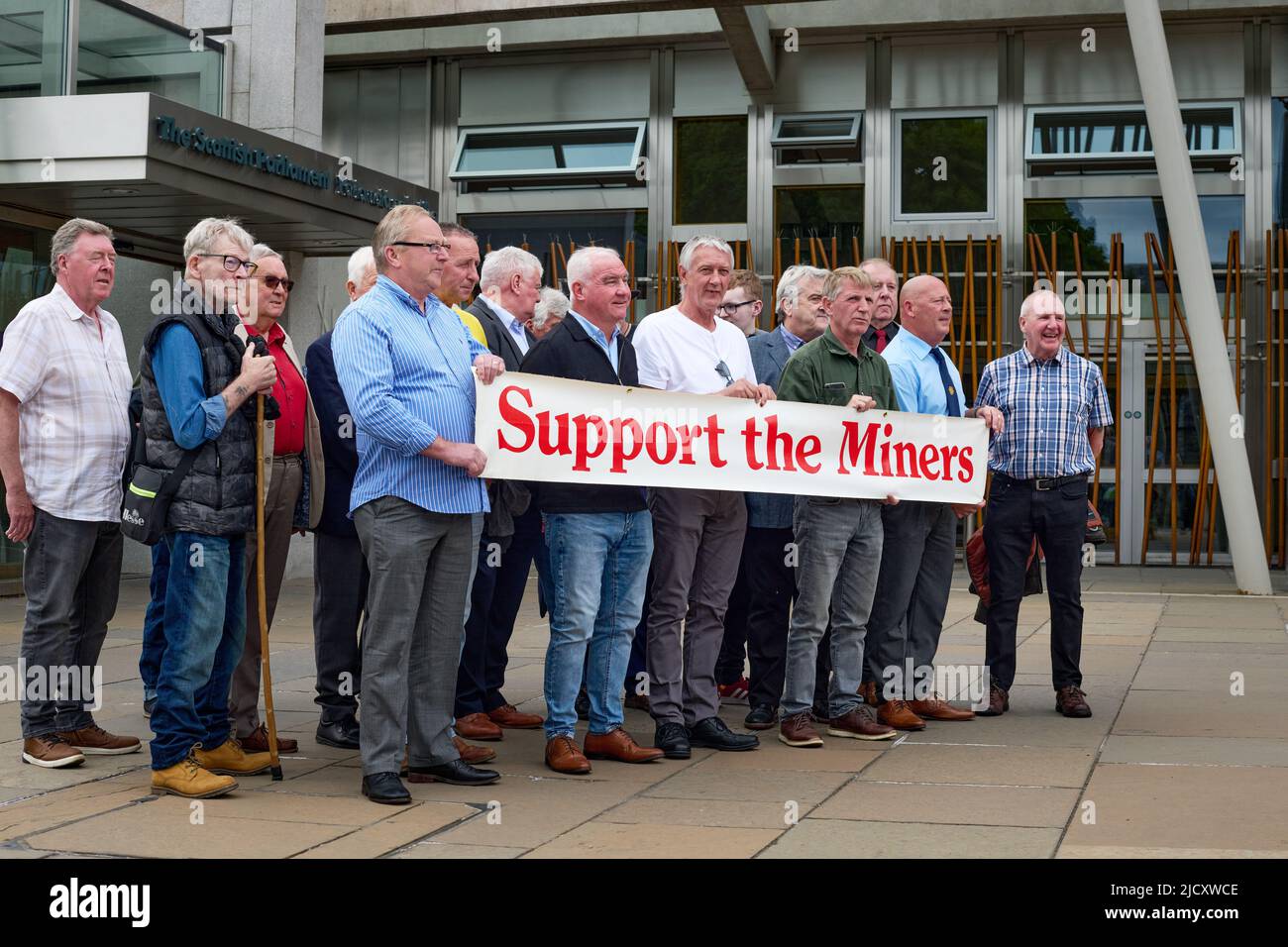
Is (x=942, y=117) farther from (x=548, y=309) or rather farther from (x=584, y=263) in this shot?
(x=584, y=263)

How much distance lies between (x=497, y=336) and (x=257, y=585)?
1.58 m

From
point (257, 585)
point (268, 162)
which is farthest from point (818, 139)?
point (257, 585)

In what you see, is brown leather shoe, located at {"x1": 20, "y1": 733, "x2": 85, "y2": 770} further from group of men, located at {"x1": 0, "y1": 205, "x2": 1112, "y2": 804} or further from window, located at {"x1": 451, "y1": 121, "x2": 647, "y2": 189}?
Result: window, located at {"x1": 451, "y1": 121, "x2": 647, "y2": 189}

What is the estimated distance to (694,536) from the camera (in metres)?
6.20

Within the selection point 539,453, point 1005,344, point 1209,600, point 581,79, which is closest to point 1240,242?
point 1005,344

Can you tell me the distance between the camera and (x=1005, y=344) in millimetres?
16922

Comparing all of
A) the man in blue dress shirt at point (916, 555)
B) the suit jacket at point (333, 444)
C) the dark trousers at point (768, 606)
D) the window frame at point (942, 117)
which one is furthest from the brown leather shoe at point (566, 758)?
the window frame at point (942, 117)

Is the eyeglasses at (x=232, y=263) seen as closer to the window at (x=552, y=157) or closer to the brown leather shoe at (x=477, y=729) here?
the brown leather shoe at (x=477, y=729)

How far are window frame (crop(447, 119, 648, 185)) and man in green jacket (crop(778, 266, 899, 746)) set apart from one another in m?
11.5

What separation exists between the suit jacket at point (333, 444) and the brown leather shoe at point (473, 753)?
1016 millimetres

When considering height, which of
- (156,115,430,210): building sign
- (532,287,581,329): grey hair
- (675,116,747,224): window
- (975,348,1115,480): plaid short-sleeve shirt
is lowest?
(975,348,1115,480): plaid short-sleeve shirt

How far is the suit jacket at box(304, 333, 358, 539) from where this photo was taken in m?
6.24

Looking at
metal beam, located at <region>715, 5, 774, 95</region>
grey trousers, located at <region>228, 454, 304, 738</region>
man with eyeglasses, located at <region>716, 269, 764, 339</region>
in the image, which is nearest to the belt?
man with eyeglasses, located at <region>716, 269, 764, 339</region>

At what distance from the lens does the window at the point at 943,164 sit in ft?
56.2
